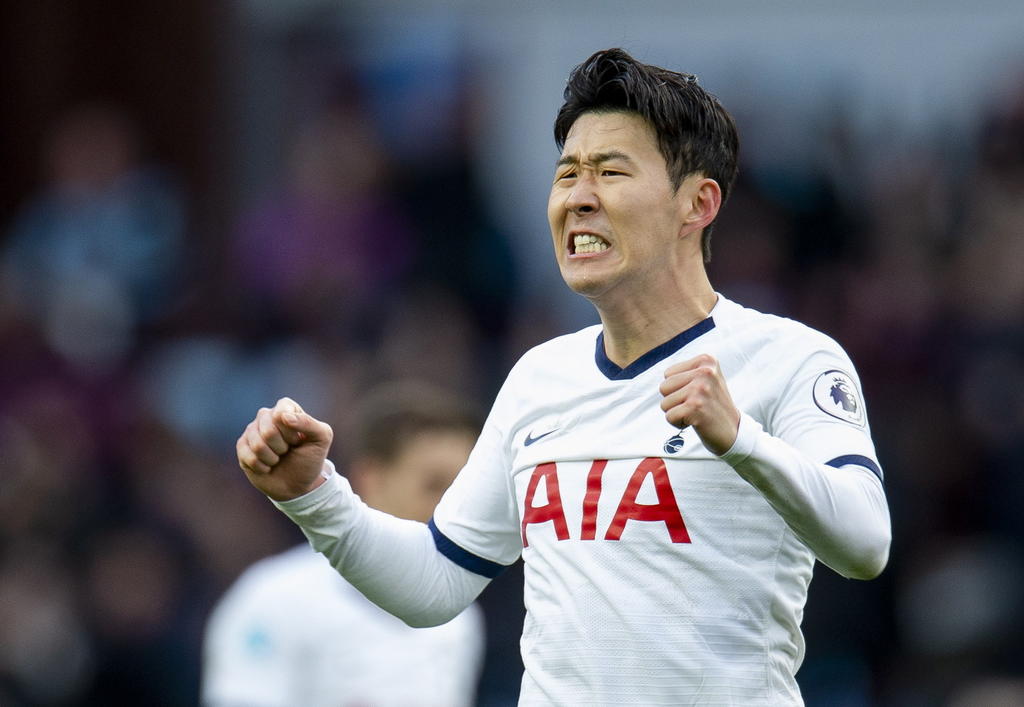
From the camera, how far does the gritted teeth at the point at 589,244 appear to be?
3.82 m

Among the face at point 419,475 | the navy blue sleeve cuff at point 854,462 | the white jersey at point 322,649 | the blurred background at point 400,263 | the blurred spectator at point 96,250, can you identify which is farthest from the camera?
the blurred spectator at point 96,250

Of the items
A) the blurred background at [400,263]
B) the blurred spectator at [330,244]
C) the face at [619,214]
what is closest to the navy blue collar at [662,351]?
the face at [619,214]

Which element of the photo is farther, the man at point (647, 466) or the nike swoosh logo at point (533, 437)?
the nike swoosh logo at point (533, 437)

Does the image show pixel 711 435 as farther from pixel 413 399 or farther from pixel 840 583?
pixel 840 583

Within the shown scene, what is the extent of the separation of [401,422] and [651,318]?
94.5 inches

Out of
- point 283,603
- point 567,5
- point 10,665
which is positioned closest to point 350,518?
point 283,603

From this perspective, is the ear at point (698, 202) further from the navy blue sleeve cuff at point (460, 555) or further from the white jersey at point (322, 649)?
the white jersey at point (322, 649)

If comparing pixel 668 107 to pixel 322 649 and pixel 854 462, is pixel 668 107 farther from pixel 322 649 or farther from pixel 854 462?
pixel 322 649

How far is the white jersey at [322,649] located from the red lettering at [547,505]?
2.14 metres

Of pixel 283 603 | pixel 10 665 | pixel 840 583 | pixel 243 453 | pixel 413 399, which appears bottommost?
pixel 10 665

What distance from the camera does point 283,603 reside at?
5934 millimetres

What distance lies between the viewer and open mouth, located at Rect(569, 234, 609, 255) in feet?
12.5

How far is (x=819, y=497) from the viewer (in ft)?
10.8

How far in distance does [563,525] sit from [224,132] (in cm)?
843
